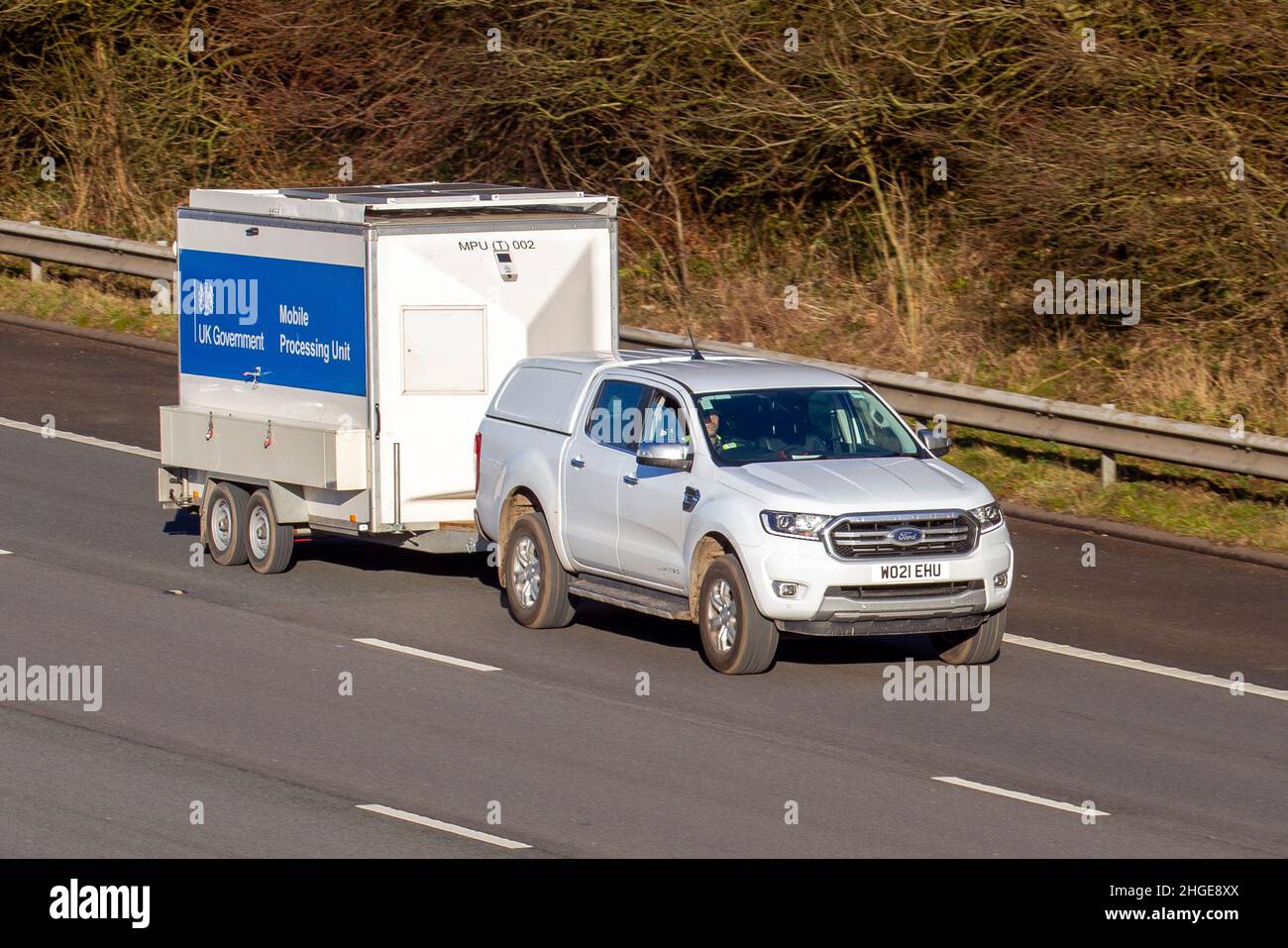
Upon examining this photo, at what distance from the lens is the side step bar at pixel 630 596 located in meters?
13.5

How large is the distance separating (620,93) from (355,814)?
15343 millimetres

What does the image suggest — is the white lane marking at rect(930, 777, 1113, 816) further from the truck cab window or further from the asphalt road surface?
the truck cab window

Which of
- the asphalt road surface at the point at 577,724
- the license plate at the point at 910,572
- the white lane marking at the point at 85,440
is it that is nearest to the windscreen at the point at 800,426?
the license plate at the point at 910,572

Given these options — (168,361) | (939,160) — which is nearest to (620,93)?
(939,160)

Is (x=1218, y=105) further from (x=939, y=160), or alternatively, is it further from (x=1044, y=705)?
(x=1044, y=705)

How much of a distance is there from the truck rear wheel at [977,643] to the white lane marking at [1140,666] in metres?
0.73

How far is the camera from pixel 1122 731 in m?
12.0

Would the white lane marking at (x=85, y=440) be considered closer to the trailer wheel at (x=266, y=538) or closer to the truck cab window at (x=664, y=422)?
the trailer wheel at (x=266, y=538)

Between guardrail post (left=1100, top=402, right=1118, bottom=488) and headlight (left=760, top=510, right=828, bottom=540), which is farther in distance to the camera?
guardrail post (left=1100, top=402, right=1118, bottom=488)

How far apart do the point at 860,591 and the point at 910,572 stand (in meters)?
0.32

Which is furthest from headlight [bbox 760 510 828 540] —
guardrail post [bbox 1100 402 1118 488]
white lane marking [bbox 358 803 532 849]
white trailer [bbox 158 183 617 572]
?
guardrail post [bbox 1100 402 1118 488]

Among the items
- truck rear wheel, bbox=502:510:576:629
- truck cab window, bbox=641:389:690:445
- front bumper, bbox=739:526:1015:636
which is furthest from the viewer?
truck rear wheel, bbox=502:510:576:629

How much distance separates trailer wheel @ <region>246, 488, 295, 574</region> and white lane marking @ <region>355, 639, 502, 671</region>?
93.9 inches

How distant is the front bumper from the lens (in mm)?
12570
